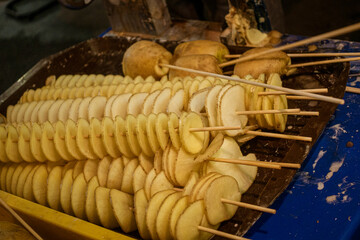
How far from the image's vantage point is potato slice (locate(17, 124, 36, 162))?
2652 millimetres

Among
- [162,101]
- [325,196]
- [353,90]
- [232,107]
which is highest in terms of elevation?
[162,101]

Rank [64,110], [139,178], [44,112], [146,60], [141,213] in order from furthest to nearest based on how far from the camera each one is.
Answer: [146,60]
[44,112]
[64,110]
[139,178]
[141,213]

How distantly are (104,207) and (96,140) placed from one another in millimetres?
511

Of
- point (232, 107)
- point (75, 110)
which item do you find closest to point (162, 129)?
point (232, 107)

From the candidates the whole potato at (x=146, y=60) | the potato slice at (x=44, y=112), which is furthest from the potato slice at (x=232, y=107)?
the potato slice at (x=44, y=112)

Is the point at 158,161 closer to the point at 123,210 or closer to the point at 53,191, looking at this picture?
the point at 123,210

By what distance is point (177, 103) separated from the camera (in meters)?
2.46

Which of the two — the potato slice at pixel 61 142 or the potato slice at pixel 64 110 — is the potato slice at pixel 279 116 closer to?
the potato slice at pixel 61 142

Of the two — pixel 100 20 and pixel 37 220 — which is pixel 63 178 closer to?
pixel 37 220

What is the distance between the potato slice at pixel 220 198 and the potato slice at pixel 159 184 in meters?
0.37

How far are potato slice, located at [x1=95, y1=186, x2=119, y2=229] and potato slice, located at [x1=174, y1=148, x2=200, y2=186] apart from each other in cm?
50

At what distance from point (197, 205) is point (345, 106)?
5.08 ft

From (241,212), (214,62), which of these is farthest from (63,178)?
(214,62)

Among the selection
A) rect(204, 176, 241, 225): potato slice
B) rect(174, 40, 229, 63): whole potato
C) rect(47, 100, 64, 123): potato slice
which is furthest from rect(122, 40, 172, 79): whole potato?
rect(204, 176, 241, 225): potato slice
